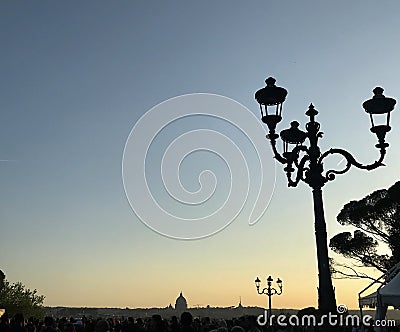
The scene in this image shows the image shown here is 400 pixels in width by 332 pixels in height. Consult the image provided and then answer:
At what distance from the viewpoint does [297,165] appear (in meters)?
9.37

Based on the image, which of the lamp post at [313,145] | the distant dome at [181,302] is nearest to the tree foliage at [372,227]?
the lamp post at [313,145]

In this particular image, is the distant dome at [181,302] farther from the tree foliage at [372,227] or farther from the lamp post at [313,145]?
the lamp post at [313,145]

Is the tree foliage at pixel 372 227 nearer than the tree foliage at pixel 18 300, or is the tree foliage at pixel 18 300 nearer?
the tree foliage at pixel 372 227

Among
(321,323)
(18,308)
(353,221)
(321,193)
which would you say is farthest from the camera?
(18,308)

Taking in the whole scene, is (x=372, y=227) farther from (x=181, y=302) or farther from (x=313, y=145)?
(x=181, y=302)

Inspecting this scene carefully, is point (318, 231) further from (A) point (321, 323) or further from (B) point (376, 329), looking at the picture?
(B) point (376, 329)

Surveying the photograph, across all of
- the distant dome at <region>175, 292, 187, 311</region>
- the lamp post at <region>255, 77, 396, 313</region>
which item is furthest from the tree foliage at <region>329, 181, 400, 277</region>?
the distant dome at <region>175, 292, 187, 311</region>

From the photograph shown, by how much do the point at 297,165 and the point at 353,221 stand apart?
24403 mm

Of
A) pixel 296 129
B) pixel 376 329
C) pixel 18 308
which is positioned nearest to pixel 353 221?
pixel 376 329

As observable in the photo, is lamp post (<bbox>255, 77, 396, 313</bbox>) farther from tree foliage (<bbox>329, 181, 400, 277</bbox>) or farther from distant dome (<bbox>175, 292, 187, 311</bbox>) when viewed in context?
distant dome (<bbox>175, 292, 187, 311</bbox>)

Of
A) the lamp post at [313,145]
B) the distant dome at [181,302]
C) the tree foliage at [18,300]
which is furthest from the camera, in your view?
the distant dome at [181,302]

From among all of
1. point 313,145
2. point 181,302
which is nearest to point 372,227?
point 313,145

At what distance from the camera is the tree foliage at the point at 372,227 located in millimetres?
30219

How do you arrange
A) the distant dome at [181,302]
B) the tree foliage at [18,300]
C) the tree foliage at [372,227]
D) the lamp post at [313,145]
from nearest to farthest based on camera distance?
the lamp post at [313,145]
the tree foliage at [372,227]
the tree foliage at [18,300]
the distant dome at [181,302]
